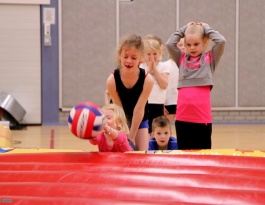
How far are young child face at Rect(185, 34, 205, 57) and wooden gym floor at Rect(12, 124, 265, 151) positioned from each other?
2.38m

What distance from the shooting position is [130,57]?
3.93 meters

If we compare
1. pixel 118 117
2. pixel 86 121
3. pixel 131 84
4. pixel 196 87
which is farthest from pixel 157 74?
pixel 86 121

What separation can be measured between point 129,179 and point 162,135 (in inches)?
67.1

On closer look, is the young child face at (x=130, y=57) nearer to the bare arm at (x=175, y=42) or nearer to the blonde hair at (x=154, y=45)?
the bare arm at (x=175, y=42)

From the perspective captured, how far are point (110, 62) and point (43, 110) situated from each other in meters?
1.50

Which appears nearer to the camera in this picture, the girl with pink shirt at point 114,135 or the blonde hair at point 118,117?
the girl with pink shirt at point 114,135

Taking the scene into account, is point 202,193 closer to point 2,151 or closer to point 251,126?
point 2,151

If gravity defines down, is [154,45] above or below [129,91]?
above

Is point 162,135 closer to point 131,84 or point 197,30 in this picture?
point 131,84

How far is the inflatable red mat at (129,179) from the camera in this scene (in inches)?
96.2

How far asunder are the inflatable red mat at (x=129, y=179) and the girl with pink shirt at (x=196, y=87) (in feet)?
2.67

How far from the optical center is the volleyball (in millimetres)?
3000

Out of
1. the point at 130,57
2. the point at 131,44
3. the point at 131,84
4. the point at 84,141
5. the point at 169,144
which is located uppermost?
the point at 131,44

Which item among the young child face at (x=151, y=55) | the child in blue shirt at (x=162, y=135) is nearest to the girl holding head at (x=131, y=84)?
the child in blue shirt at (x=162, y=135)
